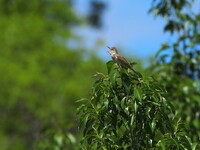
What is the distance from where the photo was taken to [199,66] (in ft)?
33.2

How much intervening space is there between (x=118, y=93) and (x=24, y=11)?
44559 millimetres

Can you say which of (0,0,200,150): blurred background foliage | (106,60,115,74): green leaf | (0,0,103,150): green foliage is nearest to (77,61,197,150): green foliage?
(106,60,115,74): green leaf

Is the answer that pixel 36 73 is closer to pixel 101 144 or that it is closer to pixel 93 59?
pixel 93 59

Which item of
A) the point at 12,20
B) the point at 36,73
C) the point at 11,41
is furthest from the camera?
the point at 12,20

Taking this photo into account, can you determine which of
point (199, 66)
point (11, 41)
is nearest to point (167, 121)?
point (199, 66)

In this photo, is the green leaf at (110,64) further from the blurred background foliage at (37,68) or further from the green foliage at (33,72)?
the green foliage at (33,72)

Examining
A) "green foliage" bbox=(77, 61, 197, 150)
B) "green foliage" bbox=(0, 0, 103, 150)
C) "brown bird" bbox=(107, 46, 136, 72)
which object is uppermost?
"green foliage" bbox=(0, 0, 103, 150)

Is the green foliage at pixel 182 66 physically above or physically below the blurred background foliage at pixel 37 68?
below

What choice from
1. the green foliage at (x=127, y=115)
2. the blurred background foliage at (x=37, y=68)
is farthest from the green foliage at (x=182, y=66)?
the blurred background foliage at (x=37, y=68)

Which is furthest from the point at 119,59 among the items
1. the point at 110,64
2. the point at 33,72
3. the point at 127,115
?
the point at 33,72

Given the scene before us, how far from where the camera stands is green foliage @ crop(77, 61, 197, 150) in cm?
580

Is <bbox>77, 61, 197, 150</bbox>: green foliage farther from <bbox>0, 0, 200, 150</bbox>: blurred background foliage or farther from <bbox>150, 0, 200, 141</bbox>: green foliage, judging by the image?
<bbox>0, 0, 200, 150</bbox>: blurred background foliage

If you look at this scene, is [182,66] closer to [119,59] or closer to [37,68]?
[119,59]

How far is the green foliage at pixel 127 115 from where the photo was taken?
5.80 m
